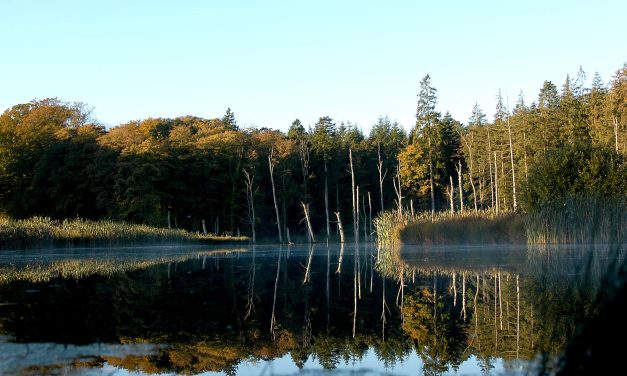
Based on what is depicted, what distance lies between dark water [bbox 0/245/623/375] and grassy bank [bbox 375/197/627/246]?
9.01m

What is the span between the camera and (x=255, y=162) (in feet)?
189

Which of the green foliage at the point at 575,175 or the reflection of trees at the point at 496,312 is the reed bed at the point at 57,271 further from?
the green foliage at the point at 575,175

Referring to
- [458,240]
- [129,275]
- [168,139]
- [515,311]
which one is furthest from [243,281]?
[168,139]

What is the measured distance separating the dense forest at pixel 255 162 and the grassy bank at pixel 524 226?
429 inches

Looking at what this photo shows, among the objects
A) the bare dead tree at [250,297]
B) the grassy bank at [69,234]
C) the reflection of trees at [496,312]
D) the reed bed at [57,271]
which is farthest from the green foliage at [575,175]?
the grassy bank at [69,234]

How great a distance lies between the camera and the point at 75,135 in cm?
5378

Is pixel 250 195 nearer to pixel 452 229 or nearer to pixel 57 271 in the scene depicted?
pixel 452 229

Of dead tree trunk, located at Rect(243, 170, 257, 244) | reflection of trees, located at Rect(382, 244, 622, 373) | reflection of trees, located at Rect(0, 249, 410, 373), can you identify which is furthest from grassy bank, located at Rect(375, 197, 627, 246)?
dead tree trunk, located at Rect(243, 170, 257, 244)

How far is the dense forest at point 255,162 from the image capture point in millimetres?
49188

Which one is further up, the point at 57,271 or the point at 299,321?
the point at 57,271

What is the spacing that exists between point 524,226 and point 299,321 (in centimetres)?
2116

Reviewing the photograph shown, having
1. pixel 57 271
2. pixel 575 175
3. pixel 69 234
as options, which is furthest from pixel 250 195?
pixel 57 271

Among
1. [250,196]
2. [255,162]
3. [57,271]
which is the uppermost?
[255,162]

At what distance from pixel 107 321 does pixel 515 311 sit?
5869 mm
